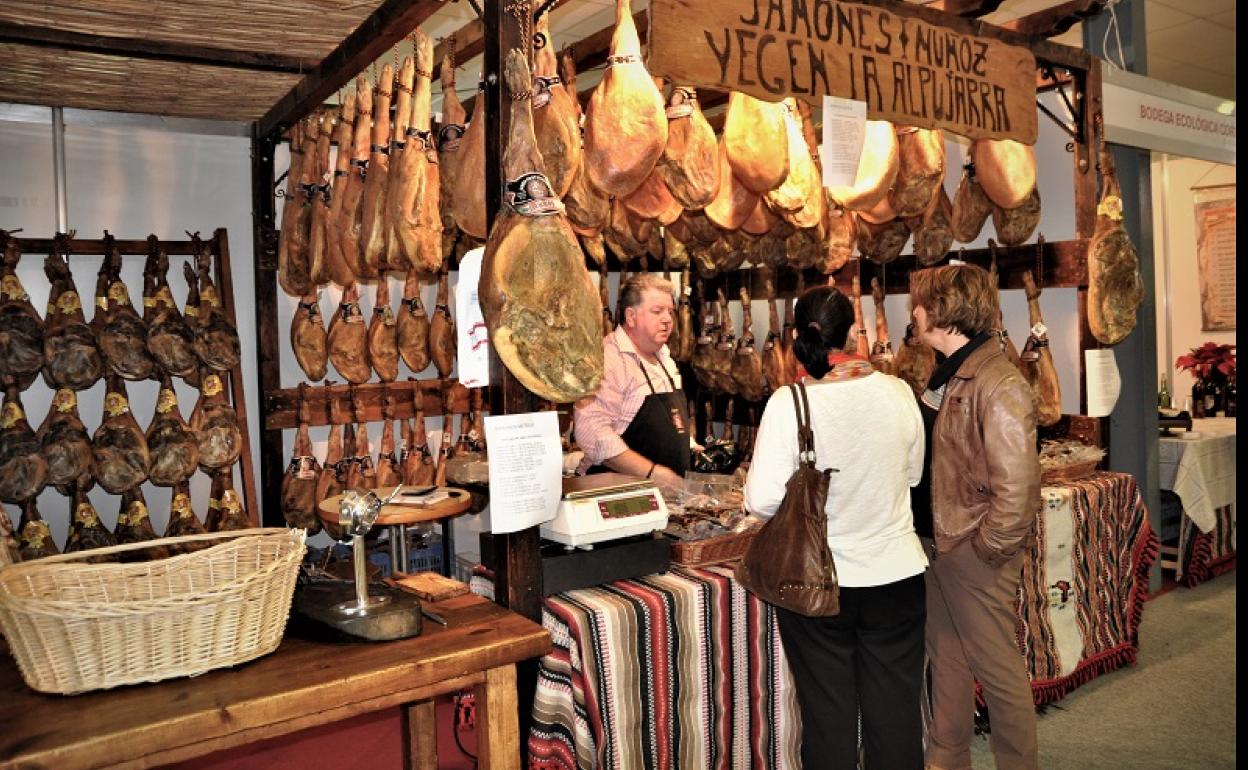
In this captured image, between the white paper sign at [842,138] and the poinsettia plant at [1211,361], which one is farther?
the poinsettia plant at [1211,361]

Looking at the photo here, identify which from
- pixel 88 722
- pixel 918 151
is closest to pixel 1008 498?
pixel 918 151

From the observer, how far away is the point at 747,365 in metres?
6.36

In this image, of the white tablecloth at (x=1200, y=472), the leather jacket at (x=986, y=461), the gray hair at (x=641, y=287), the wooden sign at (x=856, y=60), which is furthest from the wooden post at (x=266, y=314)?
the white tablecloth at (x=1200, y=472)

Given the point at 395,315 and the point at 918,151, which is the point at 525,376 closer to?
the point at 918,151

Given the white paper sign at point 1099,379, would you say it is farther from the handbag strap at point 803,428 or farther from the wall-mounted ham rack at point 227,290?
the wall-mounted ham rack at point 227,290

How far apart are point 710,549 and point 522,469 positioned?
93 centimetres

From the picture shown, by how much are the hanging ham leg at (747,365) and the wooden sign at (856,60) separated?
2.95m

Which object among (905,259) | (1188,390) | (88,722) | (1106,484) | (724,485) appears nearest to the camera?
(88,722)

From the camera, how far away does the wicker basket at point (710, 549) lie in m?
3.01

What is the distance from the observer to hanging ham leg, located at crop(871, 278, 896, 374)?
18.3ft

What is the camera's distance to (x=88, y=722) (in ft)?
5.74

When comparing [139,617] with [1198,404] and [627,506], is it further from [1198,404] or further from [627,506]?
[1198,404]

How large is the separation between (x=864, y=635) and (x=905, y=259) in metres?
3.65

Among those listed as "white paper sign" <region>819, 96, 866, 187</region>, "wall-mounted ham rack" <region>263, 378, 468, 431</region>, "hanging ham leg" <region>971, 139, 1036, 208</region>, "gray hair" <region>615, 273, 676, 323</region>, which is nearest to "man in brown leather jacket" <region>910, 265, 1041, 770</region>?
"white paper sign" <region>819, 96, 866, 187</region>
